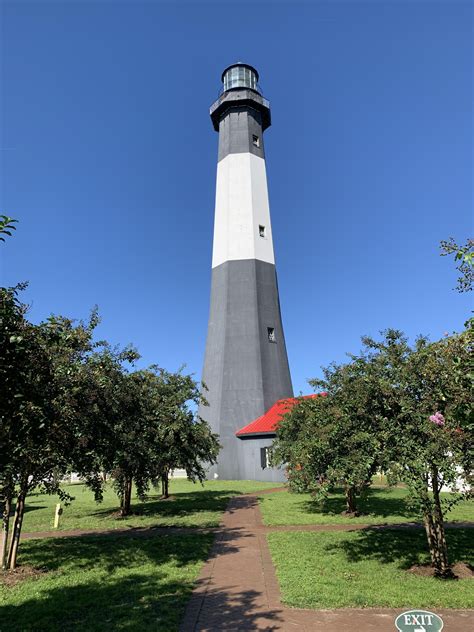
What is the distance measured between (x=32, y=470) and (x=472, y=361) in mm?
10999

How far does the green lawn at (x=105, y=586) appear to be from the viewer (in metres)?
7.89

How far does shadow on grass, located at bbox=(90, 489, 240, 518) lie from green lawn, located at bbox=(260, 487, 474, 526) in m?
2.69

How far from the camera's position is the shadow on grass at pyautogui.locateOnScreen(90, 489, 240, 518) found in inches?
813

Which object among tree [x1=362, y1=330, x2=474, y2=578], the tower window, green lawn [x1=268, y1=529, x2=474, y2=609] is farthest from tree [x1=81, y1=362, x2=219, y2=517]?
the tower window

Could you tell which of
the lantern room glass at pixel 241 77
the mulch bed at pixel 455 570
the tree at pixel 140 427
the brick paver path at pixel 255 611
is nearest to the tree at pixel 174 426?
the tree at pixel 140 427

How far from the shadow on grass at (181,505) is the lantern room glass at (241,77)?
142ft

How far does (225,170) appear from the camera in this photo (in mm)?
42219

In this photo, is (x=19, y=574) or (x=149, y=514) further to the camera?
(x=149, y=514)

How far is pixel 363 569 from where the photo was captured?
1058cm

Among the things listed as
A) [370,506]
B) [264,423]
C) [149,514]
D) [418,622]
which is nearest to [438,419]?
[418,622]

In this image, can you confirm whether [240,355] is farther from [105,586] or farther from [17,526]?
[105,586]

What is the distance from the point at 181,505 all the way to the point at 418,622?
21.2 meters

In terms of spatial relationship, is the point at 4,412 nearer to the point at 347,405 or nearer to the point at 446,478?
the point at 347,405

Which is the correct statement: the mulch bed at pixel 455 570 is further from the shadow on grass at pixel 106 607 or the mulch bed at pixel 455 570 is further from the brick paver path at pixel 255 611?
the shadow on grass at pixel 106 607
